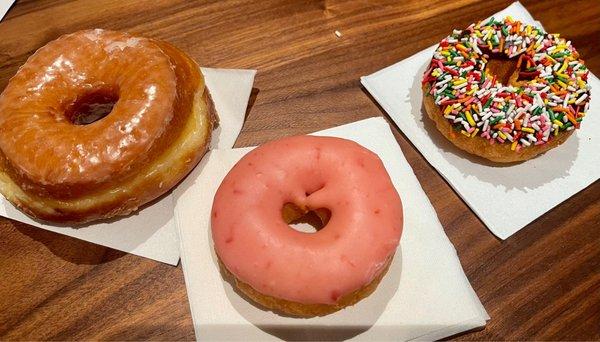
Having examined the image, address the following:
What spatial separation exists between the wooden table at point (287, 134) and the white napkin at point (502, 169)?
4cm

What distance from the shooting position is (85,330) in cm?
131

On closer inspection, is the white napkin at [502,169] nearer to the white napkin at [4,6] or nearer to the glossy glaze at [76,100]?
the glossy glaze at [76,100]

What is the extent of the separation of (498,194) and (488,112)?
25 centimetres

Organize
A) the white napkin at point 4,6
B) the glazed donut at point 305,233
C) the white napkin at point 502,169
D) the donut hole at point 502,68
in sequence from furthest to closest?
the white napkin at point 4,6, the donut hole at point 502,68, the white napkin at point 502,169, the glazed donut at point 305,233

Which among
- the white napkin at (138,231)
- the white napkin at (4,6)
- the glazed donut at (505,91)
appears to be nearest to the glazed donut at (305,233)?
the white napkin at (138,231)

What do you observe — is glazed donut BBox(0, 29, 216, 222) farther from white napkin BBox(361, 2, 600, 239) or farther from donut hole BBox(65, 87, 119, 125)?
white napkin BBox(361, 2, 600, 239)

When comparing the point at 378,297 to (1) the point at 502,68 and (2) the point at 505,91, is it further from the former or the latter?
(1) the point at 502,68

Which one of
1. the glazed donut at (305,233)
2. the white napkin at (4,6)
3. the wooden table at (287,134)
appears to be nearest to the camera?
the glazed donut at (305,233)

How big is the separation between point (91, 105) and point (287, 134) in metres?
0.59

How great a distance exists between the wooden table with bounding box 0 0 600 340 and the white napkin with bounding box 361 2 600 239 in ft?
0.14

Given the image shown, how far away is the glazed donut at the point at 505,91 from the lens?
4.67 ft

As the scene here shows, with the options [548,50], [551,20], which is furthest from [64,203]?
[551,20]

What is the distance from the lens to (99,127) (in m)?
1.30

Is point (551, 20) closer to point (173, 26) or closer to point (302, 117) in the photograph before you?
point (302, 117)
